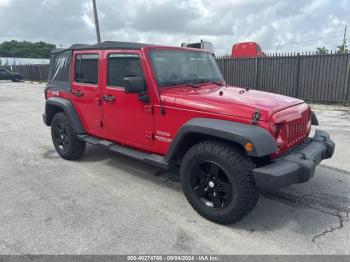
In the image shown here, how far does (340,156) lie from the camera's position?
5.38m

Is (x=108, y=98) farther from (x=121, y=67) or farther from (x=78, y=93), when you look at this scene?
(x=78, y=93)

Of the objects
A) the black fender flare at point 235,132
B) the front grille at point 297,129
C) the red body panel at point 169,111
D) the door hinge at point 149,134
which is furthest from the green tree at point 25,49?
the front grille at point 297,129

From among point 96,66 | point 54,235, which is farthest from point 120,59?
point 54,235

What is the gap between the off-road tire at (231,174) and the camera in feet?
9.80

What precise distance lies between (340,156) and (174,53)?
350 centimetres

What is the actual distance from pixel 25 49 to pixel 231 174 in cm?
9131

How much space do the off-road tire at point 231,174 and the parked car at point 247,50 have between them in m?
13.4

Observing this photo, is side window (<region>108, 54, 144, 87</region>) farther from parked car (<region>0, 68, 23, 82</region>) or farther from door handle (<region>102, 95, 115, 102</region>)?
parked car (<region>0, 68, 23, 82</region>)

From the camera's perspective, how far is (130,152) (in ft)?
13.7

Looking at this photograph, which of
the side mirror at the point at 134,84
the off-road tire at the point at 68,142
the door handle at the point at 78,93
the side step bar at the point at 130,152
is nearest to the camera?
the side mirror at the point at 134,84

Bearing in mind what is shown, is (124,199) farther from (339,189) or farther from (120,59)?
(339,189)

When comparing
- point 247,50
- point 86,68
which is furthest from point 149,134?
point 247,50

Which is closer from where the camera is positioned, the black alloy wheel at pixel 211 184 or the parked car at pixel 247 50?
the black alloy wheel at pixel 211 184

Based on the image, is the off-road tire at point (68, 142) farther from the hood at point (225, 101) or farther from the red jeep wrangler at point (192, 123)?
the hood at point (225, 101)
